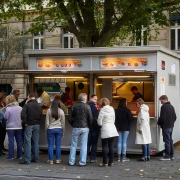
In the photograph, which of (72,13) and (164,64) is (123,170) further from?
(72,13)

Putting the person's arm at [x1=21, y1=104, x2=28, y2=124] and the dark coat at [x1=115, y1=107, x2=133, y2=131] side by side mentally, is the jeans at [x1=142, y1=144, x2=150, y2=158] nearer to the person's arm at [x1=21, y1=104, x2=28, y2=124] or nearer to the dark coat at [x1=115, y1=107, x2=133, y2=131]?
the dark coat at [x1=115, y1=107, x2=133, y2=131]

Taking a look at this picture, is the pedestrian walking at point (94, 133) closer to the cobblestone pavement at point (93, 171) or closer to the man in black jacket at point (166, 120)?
the cobblestone pavement at point (93, 171)

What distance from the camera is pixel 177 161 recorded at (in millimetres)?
12008

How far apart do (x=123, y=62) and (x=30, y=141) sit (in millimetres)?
3467

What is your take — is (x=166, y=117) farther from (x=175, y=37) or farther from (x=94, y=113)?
(x=175, y=37)

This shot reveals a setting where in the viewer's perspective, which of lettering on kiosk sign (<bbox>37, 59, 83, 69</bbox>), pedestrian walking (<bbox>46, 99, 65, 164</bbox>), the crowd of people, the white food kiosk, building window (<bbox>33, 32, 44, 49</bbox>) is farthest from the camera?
building window (<bbox>33, 32, 44, 49</bbox>)

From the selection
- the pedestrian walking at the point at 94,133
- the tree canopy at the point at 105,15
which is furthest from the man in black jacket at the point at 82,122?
the tree canopy at the point at 105,15

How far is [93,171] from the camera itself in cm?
1064

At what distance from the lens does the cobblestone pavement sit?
393 inches

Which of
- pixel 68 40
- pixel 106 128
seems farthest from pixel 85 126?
pixel 68 40

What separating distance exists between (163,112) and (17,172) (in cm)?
419

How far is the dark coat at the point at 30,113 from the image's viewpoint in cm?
1156

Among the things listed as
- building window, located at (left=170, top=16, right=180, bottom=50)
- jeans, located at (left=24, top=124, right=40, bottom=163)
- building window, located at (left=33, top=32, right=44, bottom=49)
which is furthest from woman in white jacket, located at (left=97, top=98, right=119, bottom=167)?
building window, located at (left=33, top=32, right=44, bottom=49)

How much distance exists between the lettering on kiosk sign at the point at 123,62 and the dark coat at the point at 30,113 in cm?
244
